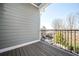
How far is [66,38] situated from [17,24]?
1598mm

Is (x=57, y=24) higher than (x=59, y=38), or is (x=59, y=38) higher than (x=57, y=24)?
(x=57, y=24)

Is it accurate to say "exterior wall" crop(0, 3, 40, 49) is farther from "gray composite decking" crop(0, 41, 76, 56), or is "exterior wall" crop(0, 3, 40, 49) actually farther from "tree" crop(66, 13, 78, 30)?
"tree" crop(66, 13, 78, 30)

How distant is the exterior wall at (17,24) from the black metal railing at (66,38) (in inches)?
40.1

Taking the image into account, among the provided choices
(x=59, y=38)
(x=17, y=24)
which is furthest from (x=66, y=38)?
(x=17, y=24)

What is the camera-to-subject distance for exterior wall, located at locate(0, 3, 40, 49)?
3901 mm

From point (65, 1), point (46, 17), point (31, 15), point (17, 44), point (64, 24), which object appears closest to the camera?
point (65, 1)

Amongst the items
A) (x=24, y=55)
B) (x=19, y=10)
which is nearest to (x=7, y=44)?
(x=24, y=55)

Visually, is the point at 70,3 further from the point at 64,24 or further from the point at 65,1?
the point at 64,24

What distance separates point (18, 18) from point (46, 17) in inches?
39.5

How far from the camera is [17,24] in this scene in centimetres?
449

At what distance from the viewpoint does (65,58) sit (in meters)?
3.31

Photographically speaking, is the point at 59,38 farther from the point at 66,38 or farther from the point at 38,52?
the point at 38,52

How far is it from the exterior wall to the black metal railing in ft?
3.34

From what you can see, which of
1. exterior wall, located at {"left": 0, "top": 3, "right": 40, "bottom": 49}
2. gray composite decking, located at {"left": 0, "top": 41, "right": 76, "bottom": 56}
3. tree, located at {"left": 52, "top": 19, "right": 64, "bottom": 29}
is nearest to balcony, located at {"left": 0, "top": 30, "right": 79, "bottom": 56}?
gray composite decking, located at {"left": 0, "top": 41, "right": 76, "bottom": 56}
